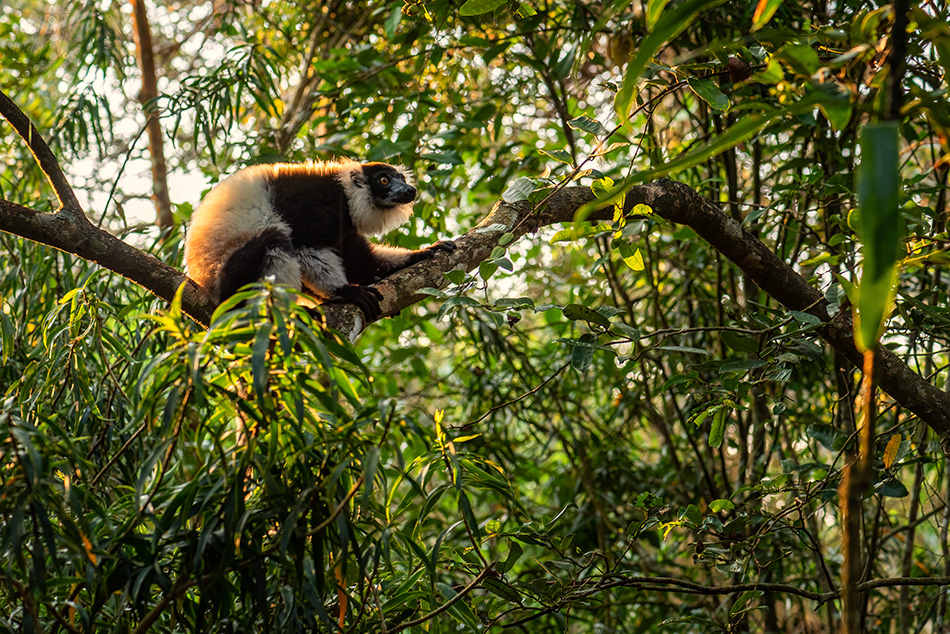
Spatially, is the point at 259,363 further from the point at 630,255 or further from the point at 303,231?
the point at 303,231

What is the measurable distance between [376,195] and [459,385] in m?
1.97

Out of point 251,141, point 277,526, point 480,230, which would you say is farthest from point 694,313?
point 277,526

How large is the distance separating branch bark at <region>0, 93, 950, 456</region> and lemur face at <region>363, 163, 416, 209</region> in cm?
103

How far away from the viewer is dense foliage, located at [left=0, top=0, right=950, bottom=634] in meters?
1.38

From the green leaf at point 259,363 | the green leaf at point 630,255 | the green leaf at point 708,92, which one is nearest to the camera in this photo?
the green leaf at point 259,363

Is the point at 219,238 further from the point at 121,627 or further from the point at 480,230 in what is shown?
the point at 121,627

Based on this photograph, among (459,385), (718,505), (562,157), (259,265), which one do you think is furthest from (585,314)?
(459,385)

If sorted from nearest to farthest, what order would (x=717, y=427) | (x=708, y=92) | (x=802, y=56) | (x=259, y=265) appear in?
(x=802, y=56)
(x=708, y=92)
(x=717, y=427)
(x=259, y=265)

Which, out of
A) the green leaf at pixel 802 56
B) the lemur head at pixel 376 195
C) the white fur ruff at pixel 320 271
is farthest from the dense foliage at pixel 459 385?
the white fur ruff at pixel 320 271

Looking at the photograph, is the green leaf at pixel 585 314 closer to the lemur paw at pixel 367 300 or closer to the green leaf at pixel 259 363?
the lemur paw at pixel 367 300

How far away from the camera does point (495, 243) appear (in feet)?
8.40

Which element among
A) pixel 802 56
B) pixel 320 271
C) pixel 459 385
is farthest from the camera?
pixel 459 385

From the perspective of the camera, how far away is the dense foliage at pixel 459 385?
54.5 inches

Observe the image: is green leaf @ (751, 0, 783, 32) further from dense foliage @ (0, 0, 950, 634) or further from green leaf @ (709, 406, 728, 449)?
green leaf @ (709, 406, 728, 449)
